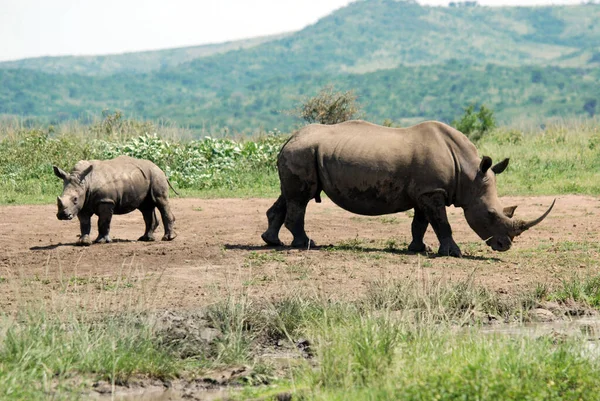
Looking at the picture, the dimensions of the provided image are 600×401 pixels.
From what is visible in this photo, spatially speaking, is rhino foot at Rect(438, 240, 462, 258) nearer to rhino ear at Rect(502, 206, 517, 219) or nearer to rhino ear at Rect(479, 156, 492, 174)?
rhino ear at Rect(502, 206, 517, 219)

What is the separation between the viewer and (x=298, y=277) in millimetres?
11531

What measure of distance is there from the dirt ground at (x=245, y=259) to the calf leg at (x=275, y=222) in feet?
0.61

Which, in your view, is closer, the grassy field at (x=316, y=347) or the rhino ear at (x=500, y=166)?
the grassy field at (x=316, y=347)

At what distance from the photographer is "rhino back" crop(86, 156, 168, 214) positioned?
13672 millimetres

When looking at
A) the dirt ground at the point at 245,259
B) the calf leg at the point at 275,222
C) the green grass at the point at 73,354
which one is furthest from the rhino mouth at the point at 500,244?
the green grass at the point at 73,354

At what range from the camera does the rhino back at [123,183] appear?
13.7 meters

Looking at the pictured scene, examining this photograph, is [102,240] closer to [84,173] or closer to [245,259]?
[84,173]

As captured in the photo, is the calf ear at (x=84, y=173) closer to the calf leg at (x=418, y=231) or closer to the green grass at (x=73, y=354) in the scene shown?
the calf leg at (x=418, y=231)

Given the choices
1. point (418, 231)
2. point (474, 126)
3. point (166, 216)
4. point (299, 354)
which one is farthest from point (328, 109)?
point (299, 354)

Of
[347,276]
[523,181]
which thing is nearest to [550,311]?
[347,276]

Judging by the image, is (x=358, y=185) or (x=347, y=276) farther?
(x=358, y=185)

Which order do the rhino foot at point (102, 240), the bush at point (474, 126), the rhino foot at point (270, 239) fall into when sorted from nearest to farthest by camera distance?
the rhino foot at point (102, 240) → the rhino foot at point (270, 239) → the bush at point (474, 126)

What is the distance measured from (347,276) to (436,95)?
14282cm

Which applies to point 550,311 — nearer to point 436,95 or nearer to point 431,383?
point 431,383
